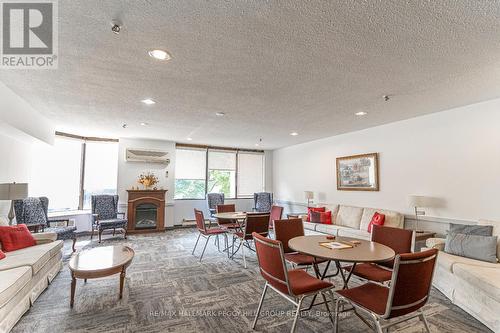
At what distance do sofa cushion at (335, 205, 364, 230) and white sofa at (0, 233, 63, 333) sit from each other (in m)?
5.37

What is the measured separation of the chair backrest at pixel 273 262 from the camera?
2113 millimetres

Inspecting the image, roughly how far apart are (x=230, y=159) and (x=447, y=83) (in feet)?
21.2

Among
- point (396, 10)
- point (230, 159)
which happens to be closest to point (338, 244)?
point (396, 10)

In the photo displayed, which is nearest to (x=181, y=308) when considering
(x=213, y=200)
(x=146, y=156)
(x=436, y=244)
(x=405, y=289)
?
(x=405, y=289)

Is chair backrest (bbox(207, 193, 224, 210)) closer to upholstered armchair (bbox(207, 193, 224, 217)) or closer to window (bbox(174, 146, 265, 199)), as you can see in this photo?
upholstered armchair (bbox(207, 193, 224, 217))

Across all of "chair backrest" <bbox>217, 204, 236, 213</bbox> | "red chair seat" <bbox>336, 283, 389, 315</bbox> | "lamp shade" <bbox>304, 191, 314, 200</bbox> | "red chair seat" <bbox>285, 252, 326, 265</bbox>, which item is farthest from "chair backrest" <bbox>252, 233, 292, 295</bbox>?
"lamp shade" <bbox>304, 191, 314, 200</bbox>

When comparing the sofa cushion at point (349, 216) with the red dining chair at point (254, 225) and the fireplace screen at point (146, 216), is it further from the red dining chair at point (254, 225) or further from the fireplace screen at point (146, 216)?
the fireplace screen at point (146, 216)

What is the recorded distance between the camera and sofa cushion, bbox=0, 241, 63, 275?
9.01ft

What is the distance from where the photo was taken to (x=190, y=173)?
8031 mm

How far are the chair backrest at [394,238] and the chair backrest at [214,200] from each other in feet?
16.7

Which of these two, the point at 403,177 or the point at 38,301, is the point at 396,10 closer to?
the point at 403,177

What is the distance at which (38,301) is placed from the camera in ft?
9.55

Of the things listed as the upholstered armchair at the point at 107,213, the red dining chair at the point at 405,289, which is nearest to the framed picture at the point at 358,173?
the red dining chair at the point at 405,289

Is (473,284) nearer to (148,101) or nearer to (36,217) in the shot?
(148,101)
